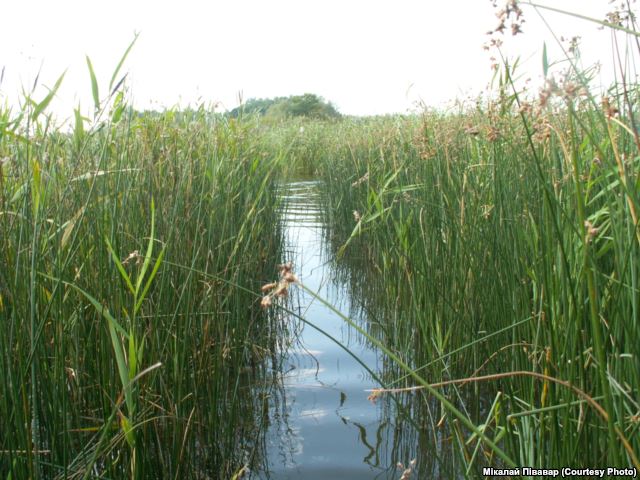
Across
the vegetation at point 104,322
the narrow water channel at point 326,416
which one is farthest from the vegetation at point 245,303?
the narrow water channel at point 326,416

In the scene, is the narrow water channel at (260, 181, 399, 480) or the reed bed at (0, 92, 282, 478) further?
the narrow water channel at (260, 181, 399, 480)

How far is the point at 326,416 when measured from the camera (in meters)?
2.82

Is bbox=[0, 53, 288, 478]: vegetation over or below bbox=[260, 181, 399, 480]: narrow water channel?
over

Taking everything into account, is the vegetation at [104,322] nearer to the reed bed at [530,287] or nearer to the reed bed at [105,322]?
the reed bed at [105,322]

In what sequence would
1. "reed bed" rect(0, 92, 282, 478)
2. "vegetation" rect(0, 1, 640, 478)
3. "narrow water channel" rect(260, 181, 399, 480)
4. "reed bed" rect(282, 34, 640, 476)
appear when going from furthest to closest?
"narrow water channel" rect(260, 181, 399, 480), "reed bed" rect(0, 92, 282, 478), "vegetation" rect(0, 1, 640, 478), "reed bed" rect(282, 34, 640, 476)

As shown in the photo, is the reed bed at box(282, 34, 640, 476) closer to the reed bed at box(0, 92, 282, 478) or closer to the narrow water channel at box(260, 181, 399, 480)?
the narrow water channel at box(260, 181, 399, 480)

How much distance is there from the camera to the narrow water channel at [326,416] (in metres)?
2.39

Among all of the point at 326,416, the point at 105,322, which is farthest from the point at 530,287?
the point at 105,322

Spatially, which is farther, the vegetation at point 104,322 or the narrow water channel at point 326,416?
the narrow water channel at point 326,416

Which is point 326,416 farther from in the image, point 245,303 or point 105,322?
point 105,322

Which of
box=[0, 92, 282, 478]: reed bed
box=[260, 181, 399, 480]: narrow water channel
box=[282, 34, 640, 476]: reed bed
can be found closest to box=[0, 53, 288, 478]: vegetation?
box=[0, 92, 282, 478]: reed bed

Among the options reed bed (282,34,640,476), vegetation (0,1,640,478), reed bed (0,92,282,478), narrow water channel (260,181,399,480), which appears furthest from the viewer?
narrow water channel (260,181,399,480)

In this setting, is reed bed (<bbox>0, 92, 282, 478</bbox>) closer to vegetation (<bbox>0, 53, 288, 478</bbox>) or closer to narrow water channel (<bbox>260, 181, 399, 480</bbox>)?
vegetation (<bbox>0, 53, 288, 478</bbox>)

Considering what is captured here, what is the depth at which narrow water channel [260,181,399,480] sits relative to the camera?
7.86 feet
